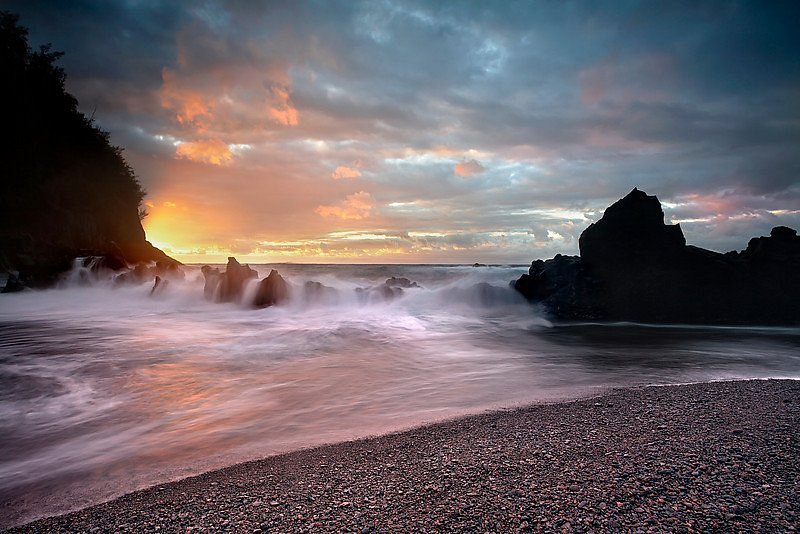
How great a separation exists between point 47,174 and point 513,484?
51.0 meters

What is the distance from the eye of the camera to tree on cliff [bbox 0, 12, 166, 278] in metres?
35.7

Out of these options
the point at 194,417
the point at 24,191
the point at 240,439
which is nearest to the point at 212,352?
the point at 194,417

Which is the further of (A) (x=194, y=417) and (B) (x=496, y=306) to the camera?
(B) (x=496, y=306)

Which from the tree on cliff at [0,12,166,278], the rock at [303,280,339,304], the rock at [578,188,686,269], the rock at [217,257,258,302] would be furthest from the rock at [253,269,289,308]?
the rock at [578,188,686,269]

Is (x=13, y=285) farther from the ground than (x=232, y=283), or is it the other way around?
(x=232, y=283)

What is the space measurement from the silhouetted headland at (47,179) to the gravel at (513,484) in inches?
1329

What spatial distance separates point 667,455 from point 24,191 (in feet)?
163

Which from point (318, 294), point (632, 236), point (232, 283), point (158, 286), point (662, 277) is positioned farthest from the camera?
point (158, 286)

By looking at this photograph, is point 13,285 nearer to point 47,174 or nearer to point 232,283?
point 232,283

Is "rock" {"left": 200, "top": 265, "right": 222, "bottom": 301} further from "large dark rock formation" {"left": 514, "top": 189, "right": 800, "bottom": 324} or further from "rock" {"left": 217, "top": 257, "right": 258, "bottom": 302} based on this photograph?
"large dark rock formation" {"left": 514, "top": 189, "right": 800, "bottom": 324}

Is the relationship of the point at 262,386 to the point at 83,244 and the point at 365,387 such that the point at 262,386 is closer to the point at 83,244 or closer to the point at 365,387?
the point at 365,387

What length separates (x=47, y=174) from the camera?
39.3 m

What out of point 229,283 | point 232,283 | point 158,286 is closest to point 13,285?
point 158,286

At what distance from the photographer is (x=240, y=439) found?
6.46 meters
